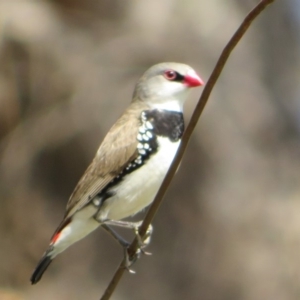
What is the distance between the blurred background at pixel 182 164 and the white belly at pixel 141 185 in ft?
13.8

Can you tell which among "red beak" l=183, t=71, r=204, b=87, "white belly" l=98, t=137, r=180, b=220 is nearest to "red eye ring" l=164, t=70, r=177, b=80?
"red beak" l=183, t=71, r=204, b=87

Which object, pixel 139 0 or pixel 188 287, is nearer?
pixel 188 287

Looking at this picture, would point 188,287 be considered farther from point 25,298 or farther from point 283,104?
point 283,104

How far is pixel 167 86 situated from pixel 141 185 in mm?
631

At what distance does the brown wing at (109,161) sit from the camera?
4.58m

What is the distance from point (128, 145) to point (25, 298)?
504 centimetres

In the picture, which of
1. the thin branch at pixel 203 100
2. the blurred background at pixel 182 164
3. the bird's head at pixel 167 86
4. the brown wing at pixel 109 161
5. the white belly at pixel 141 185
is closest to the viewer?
the thin branch at pixel 203 100

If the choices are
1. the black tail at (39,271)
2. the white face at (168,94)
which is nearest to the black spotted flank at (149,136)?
the white face at (168,94)

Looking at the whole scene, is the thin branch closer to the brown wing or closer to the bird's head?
the brown wing

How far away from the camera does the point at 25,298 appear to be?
9.21 m

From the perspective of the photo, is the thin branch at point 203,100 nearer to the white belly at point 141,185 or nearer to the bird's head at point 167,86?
the white belly at point 141,185

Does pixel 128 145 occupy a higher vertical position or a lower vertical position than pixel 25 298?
higher

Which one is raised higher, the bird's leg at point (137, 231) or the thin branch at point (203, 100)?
the thin branch at point (203, 100)

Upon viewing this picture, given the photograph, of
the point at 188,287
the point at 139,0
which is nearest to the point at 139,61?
the point at 139,0
